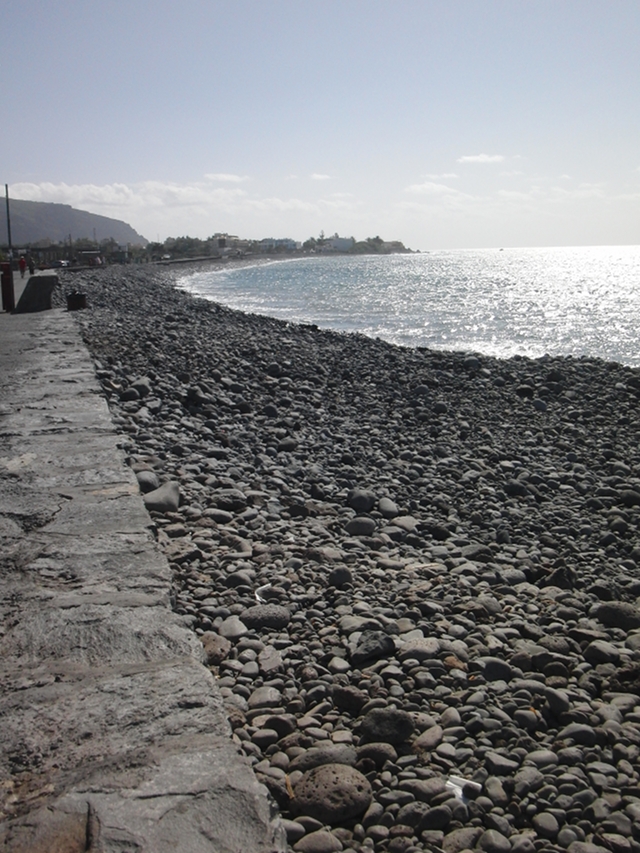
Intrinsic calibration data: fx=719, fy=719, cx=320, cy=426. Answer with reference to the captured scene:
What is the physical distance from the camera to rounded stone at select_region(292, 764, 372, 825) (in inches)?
78.7

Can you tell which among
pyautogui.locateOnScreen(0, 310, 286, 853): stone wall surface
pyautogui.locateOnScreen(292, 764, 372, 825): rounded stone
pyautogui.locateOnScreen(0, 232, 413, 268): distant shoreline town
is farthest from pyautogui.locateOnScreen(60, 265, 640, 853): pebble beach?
pyautogui.locateOnScreen(0, 232, 413, 268): distant shoreline town

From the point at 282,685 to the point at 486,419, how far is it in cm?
607

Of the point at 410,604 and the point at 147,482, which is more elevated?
the point at 147,482

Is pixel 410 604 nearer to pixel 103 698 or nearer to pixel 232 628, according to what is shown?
pixel 232 628

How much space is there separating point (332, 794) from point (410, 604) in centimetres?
142

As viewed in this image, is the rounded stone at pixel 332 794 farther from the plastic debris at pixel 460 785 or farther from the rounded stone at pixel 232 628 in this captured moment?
the rounded stone at pixel 232 628

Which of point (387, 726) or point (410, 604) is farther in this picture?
point (410, 604)

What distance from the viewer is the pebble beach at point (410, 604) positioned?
2.12m

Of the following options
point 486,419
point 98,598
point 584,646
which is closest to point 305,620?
point 98,598

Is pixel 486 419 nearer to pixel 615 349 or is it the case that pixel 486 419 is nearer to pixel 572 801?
pixel 572 801

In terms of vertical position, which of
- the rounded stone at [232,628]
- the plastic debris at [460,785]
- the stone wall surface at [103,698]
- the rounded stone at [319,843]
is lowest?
the plastic debris at [460,785]

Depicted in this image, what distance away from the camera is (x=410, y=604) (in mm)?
3395

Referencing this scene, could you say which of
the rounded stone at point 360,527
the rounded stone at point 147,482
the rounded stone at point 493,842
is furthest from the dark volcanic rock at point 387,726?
the rounded stone at point 147,482

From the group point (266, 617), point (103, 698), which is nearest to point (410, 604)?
point (266, 617)
